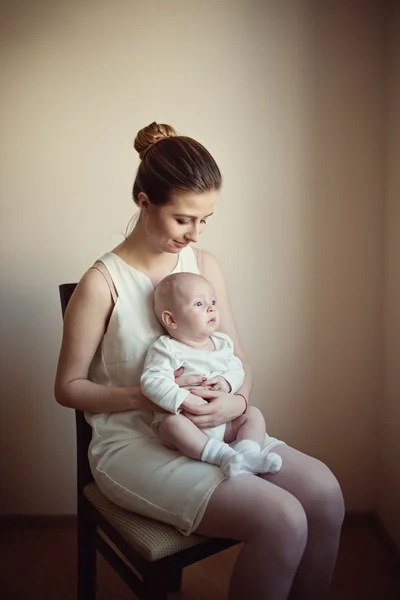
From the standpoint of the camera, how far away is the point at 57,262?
2.15 m

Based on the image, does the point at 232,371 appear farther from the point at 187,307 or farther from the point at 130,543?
the point at 130,543

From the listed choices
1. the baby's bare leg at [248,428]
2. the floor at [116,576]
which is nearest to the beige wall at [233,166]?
the floor at [116,576]

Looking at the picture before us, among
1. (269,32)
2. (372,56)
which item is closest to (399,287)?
(372,56)

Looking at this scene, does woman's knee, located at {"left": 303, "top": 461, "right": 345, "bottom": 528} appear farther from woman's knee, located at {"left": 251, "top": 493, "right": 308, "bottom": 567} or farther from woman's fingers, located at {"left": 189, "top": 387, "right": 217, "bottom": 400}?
woman's fingers, located at {"left": 189, "top": 387, "right": 217, "bottom": 400}

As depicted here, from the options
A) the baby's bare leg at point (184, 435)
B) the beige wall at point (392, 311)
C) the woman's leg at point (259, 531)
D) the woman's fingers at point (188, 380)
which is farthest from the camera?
the beige wall at point (392, 311)

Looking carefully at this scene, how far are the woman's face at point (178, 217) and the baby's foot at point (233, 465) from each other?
564mm

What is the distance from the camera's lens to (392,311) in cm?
210

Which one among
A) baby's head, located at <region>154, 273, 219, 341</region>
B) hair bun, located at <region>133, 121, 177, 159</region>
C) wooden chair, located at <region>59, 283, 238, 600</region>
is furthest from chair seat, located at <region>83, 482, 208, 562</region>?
hair bun, located at <region>133, 121, 177, 159</region>

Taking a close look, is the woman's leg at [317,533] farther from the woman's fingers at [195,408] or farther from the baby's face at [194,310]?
the baby's face at [194,310]

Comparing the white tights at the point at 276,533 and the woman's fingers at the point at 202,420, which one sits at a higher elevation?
the woman's fingers at the point at 202,420

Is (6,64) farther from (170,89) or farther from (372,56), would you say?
(372,56)

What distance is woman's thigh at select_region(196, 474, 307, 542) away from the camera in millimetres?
1204

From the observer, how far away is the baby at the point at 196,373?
1.31 metres

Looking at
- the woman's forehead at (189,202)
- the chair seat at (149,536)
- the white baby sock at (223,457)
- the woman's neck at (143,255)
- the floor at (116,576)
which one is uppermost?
the woman's forehead at (189,202)
